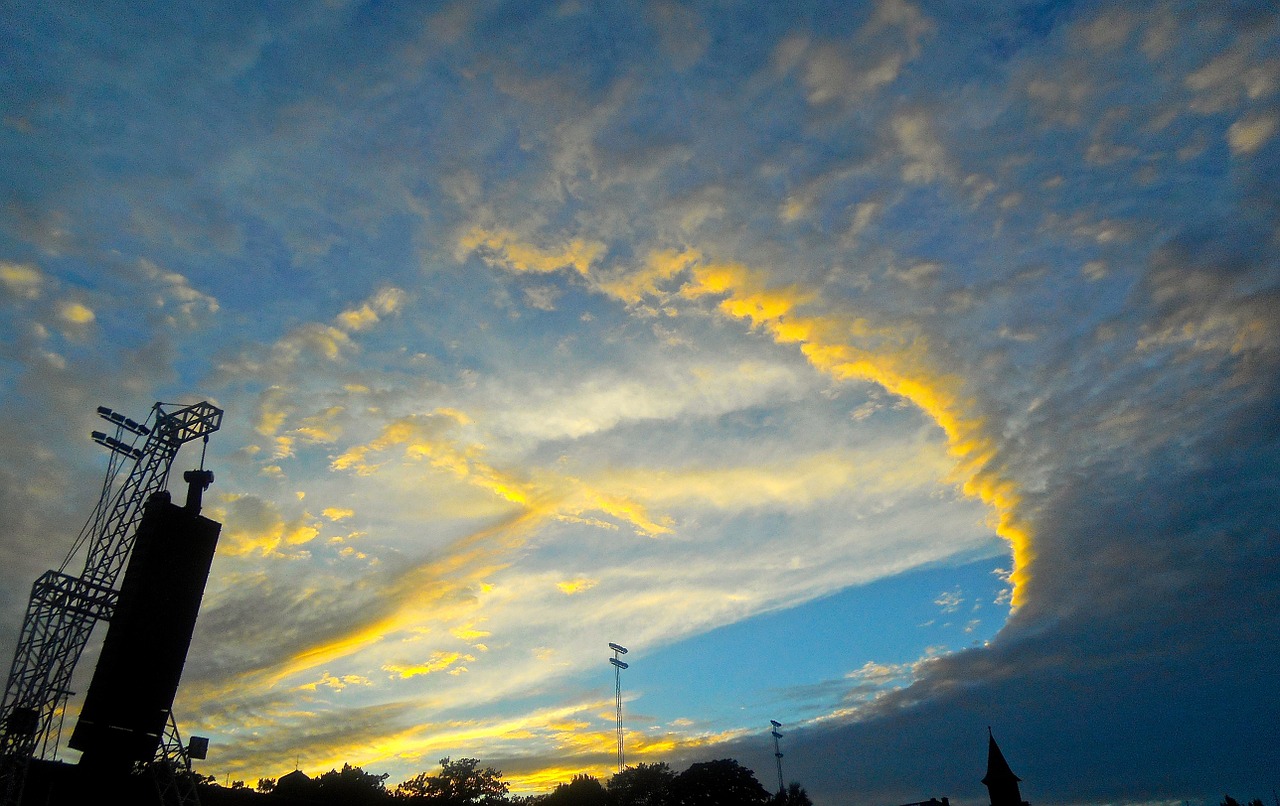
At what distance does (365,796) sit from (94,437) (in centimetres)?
5242

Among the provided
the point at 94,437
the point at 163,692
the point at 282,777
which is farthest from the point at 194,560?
the point at 282,777

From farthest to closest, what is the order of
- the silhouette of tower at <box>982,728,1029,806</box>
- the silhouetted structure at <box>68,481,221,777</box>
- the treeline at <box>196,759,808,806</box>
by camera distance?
the treeline at <box>196,759,808,806</box> → the silhouette of tower at <box>982,728,1029,806</box> → the silhouetted structure at <box>68,481,221,777</box>

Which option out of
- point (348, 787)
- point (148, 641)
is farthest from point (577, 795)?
point (148, 641)

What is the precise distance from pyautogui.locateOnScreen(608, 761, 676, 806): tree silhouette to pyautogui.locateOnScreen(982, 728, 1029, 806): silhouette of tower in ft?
137

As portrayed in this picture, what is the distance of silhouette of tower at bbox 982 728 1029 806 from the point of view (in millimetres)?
68500

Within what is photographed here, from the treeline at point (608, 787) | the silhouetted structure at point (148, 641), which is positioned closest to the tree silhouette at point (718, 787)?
the treeline at point (608, 787)

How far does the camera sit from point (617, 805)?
315ft

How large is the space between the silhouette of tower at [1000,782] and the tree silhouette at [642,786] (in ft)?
137

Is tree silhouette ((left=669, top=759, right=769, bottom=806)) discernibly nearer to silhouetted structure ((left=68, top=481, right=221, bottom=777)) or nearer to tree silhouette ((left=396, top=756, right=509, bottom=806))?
tree silhouette ((left=396, top=756, right=509, bottom=806))

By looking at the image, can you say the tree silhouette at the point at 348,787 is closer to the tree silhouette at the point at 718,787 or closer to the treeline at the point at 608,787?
the treeline at the point at 608,787

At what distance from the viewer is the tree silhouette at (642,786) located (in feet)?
316

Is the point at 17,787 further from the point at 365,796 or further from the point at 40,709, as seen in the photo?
the point at 365,796

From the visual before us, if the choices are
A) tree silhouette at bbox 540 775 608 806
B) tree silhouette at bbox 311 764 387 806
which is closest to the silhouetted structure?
tree silhouette at bbox 311 764 387 806

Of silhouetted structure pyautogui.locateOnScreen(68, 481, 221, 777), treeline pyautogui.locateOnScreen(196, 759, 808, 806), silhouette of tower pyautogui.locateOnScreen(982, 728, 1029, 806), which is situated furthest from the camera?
treeline pyautogui.locateOnScreen(196, 759, 808, 806)
